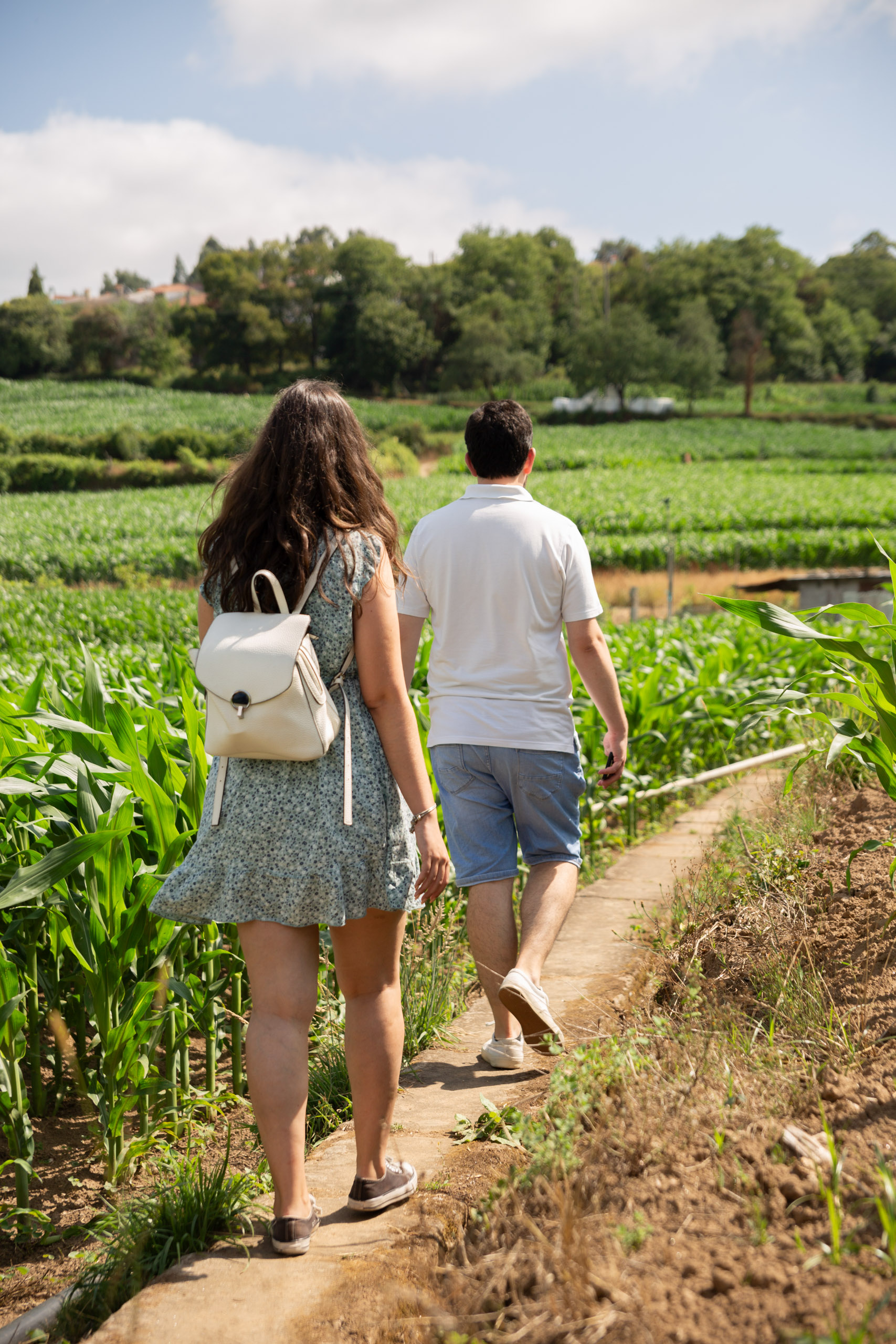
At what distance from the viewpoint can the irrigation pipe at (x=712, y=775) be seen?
17.6 feet

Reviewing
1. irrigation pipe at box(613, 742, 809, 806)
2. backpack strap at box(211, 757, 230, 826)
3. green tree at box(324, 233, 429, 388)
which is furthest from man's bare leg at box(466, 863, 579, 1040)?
green tree at box(324, 233, 429, 388)

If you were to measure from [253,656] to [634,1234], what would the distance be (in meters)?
Answer: 1.15

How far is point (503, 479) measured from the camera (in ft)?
9.40

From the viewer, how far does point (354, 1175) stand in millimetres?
2162

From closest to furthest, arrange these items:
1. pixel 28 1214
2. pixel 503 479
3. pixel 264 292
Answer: pixel 28 1214, pixel 503 479, pixel 264 292

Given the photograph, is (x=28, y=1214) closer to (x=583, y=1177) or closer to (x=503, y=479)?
(x=583, y=1177)

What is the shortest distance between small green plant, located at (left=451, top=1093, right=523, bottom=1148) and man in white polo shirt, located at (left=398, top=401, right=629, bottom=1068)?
383 mm

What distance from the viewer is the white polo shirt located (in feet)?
9.10

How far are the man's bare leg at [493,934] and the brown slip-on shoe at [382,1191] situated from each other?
0.78 metres

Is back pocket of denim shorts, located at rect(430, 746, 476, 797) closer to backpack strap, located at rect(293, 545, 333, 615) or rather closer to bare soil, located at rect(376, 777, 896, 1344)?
bare soil, located at rect(376, 777, 896, 1344)

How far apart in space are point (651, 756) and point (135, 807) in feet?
12.4

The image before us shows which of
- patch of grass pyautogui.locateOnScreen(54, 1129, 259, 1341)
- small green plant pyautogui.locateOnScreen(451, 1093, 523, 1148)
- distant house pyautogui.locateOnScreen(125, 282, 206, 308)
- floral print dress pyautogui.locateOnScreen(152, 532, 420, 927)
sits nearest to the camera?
patch of grass pyautogui.locateOnScreen(54, 1129, 259, 1341)

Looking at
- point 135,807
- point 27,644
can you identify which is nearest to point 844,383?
point 27,644

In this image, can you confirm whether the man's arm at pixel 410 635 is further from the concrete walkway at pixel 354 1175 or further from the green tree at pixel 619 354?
the green tree at pixel 619 354
